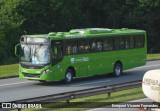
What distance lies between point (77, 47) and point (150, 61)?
1430 cm

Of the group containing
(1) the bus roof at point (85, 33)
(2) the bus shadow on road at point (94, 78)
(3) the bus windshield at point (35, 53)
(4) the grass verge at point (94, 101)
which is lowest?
(2) the bus shadow on road at point (94, 78)

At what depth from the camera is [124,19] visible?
65812 millimetres

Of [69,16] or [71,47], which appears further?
[69,16]

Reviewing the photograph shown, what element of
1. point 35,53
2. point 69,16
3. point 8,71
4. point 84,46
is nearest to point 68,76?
point 84,46

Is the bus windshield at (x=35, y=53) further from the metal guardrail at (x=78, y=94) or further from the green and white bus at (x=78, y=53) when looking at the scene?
the metal guardrail at (x=78, y=94)

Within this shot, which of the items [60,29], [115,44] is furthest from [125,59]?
[60,29]

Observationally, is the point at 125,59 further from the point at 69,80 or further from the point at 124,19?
the point at 124,19

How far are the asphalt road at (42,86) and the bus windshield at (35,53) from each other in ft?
4.14

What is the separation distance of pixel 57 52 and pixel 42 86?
1953mm

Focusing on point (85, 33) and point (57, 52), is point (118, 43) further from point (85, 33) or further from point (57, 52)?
point (57, 52)

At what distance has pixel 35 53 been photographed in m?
24.8

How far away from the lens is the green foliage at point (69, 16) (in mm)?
53719

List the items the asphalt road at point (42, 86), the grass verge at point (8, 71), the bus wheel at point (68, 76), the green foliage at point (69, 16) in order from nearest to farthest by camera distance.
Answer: the asphalt road at point (42, 86)
the bus wheel at point (68, 76)
the grass verge at point (8, 71)
the green foliage at point (69, 16)

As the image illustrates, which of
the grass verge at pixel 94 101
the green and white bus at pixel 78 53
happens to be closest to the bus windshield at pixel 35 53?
the green and white bus at pixel 78 53
